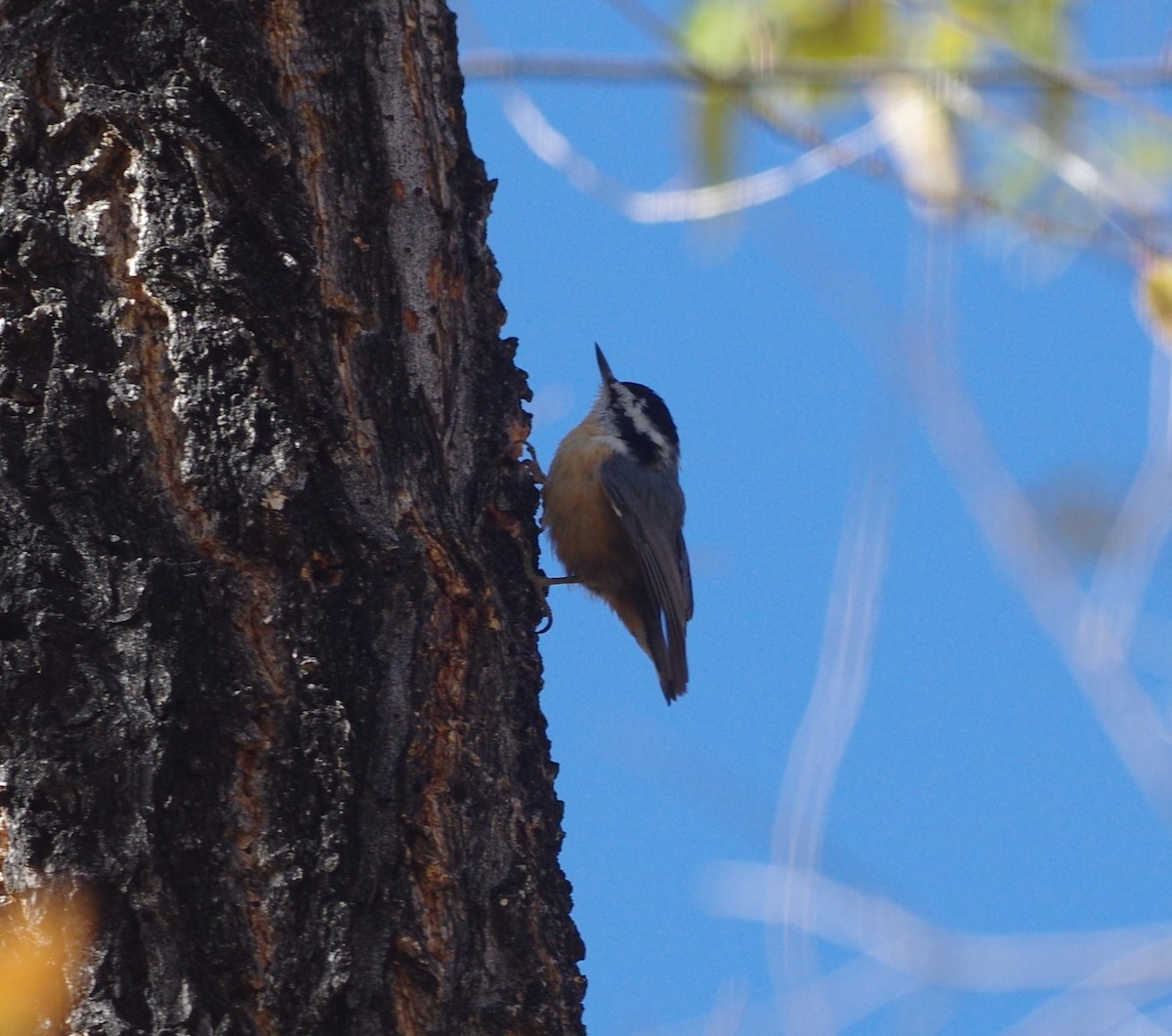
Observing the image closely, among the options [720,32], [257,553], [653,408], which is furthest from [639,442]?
[257,553]

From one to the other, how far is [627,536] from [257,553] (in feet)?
A: 8.14

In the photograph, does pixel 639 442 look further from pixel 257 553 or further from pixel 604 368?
pixel 257 553

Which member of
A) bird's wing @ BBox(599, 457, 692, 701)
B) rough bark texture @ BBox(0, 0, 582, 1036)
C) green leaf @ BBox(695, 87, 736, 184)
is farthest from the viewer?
bird's wing @ BBox(599, 457, 692, 701)

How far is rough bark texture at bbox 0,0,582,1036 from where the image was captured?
5.42 feet

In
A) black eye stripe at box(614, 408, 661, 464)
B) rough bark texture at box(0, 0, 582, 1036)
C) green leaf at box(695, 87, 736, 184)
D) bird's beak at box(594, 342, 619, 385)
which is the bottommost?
rough bark texture at box(0, 0, 582, 1036)

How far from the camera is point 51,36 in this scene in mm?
2084

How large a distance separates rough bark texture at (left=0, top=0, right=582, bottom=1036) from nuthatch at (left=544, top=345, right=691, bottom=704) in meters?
1.90

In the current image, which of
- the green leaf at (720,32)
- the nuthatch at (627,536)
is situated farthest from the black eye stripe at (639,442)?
the green leaf at (720,32)

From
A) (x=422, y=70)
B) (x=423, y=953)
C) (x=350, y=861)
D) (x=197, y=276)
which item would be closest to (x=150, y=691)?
(x=350, y=861)

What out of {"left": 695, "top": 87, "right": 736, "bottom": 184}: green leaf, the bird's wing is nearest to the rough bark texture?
{"left": 695, "top": 87, "right": 736, "bottom": 184}: green leaf

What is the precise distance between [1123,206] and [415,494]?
1.45 m

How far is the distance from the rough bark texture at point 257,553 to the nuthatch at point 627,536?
6.22 ft

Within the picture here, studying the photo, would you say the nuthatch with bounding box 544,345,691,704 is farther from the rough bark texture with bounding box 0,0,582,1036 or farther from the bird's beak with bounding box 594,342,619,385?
the rough bark texture with bounding box 0,0,582,1036

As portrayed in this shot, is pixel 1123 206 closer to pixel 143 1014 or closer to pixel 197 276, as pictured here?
pixel 197 276
